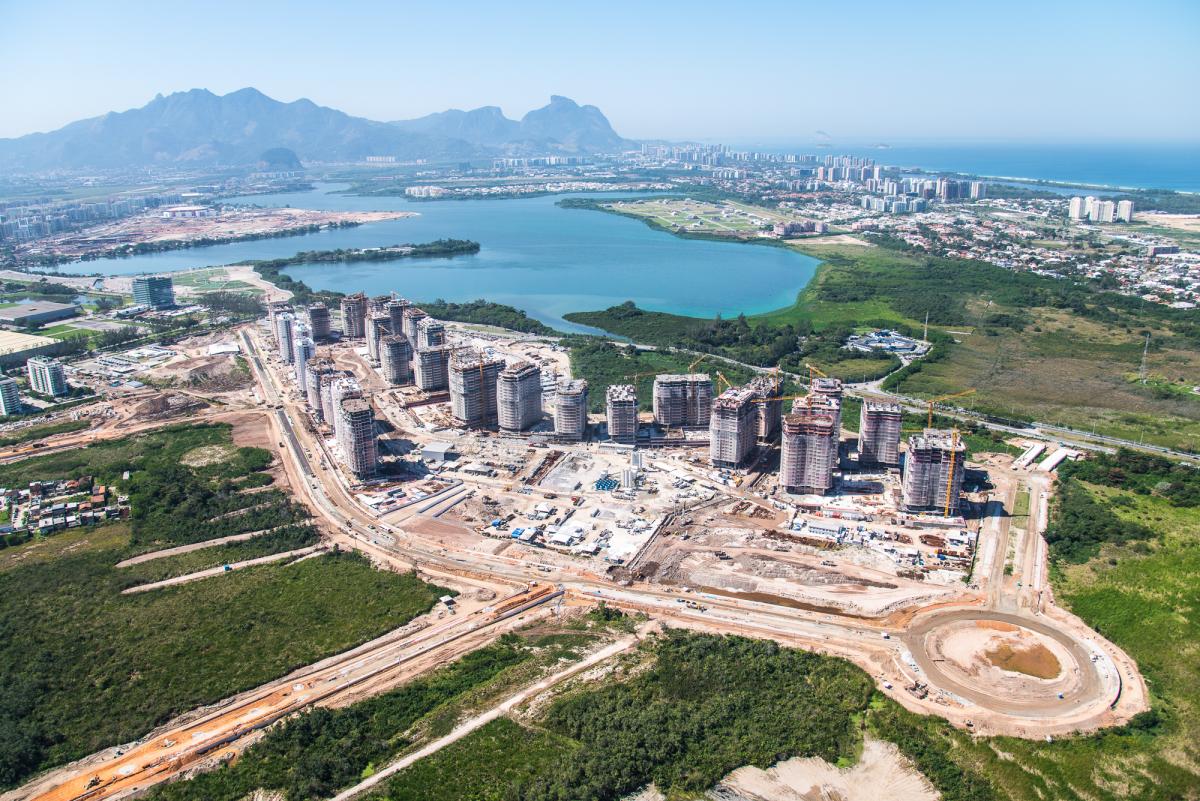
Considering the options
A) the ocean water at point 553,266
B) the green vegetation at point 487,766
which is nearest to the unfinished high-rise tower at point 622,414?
the green vegetation at point 487,766

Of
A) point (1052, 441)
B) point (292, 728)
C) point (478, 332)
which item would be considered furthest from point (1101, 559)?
point (478, 332)

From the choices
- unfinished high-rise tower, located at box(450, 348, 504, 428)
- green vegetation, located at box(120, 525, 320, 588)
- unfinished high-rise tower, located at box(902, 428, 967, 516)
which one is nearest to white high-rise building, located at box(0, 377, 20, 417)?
green vegetation, located at box(120, 525, 320, 588)

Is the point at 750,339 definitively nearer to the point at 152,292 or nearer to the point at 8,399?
the point at 8,399

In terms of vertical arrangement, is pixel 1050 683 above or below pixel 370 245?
below

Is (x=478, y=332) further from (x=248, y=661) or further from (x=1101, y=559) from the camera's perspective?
(x=1101, y=559)

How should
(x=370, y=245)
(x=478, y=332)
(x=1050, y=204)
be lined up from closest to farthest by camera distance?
(x=478, y=332) → (x=370, y=245) → (x=1050, y=204)

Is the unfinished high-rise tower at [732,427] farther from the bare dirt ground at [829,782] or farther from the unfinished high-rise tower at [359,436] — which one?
the bare dirt ground at [829,782]

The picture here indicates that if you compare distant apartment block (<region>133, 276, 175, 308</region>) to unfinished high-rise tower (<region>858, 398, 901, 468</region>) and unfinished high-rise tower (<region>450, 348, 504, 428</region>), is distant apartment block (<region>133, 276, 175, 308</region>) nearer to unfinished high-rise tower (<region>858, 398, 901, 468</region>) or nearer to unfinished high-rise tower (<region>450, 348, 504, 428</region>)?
unfinished high-rise tower (<region>450, 348, 504, 428</region>)
